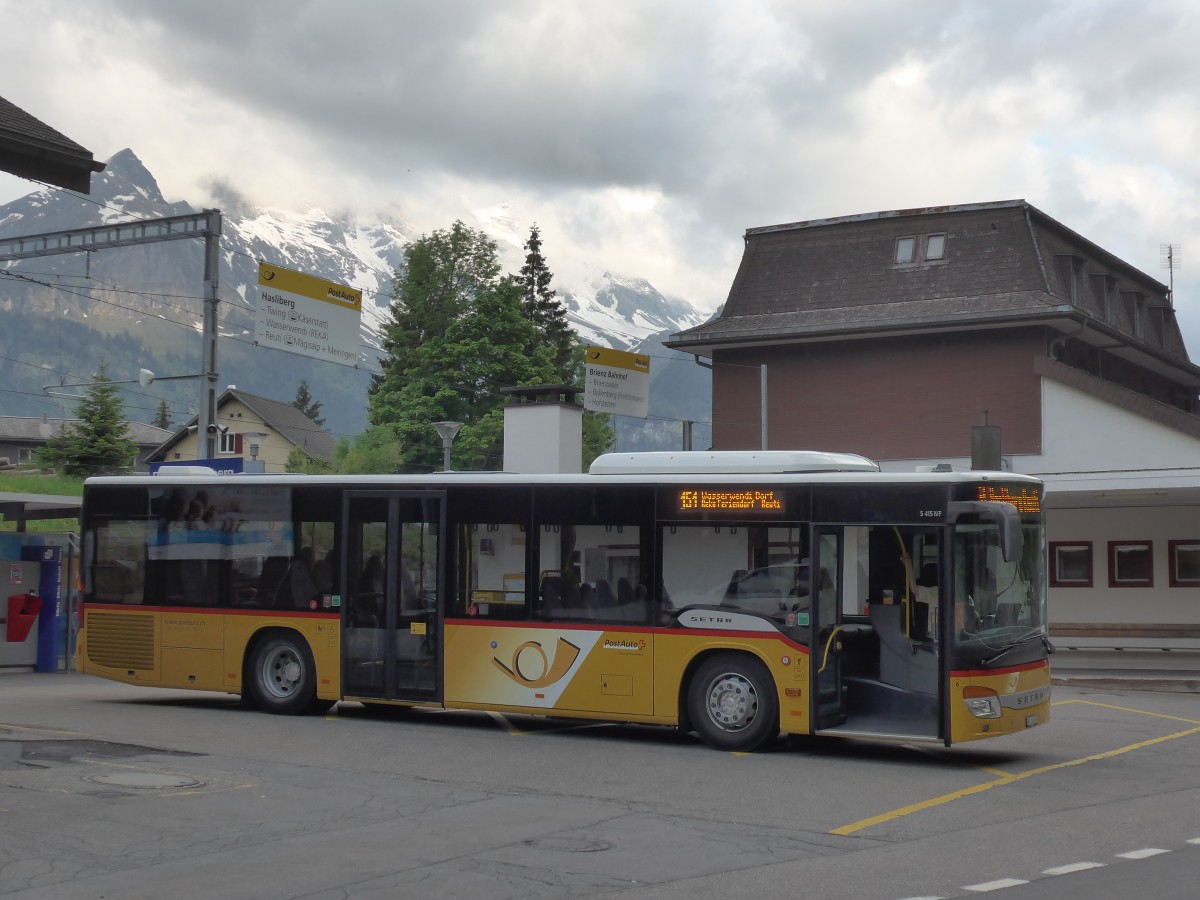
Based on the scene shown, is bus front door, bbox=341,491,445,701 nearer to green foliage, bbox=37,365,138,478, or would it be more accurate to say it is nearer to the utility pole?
the utility pole

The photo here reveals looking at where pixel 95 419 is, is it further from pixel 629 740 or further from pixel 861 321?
pixel 629 740

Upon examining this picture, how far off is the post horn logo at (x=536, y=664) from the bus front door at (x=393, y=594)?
39.9 inches

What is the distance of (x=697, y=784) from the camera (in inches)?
499

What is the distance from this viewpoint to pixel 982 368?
3484cm

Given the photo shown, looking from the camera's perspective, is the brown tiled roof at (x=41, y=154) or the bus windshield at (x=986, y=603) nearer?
the bus windshield at (x=986, y=603)

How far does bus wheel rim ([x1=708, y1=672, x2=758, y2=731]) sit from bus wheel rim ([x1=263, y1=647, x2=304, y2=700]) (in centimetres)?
533

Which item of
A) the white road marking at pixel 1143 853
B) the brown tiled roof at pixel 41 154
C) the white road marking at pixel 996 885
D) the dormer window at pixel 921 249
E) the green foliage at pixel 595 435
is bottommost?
the white road marking at pixel 1143 853

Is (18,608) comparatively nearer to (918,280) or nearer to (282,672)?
(282,672)

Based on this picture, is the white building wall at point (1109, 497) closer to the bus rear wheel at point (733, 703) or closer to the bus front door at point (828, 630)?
the bus front door at point (828, 630)

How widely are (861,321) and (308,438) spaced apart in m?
83.4

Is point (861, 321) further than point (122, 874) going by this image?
Yes

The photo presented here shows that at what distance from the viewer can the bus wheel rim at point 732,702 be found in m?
14.9

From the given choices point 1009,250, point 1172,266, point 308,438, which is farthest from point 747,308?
point 308,438

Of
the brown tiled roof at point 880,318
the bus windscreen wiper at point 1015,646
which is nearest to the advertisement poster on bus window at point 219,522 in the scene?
the bus windscreen wiper at point 1015,646
